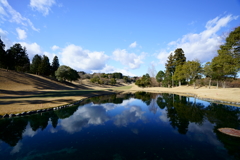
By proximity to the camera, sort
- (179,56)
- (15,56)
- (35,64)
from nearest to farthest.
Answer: (15,56) < (179,56) < (35,64)

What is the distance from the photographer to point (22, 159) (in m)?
6.29

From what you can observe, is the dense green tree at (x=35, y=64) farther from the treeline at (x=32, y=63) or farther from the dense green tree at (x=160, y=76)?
the dense green tree at (x=160, y=76)

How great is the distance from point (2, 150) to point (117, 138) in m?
7.91

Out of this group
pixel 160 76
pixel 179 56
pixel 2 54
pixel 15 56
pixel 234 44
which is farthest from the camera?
pixel 160 76

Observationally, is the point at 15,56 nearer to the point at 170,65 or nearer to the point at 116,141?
the point at 116,141

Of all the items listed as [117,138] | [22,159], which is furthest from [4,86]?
[117,138]

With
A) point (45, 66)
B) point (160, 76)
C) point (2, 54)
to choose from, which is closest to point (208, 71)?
point (160, 76)

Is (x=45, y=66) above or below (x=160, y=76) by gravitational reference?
above

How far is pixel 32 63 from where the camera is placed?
193 feet

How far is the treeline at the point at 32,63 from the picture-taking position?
44.4 m

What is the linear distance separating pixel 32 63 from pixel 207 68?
83762 mm

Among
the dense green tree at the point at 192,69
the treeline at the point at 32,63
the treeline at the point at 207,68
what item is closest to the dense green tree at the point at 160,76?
the treeline at the point at 207,68

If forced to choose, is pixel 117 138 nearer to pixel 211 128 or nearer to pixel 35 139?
pixel 35 139

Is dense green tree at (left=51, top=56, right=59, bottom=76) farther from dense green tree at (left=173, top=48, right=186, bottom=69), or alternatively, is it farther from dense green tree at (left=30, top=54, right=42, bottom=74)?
dense green tree at (left=173, top=48, right=186, bottom=69)
